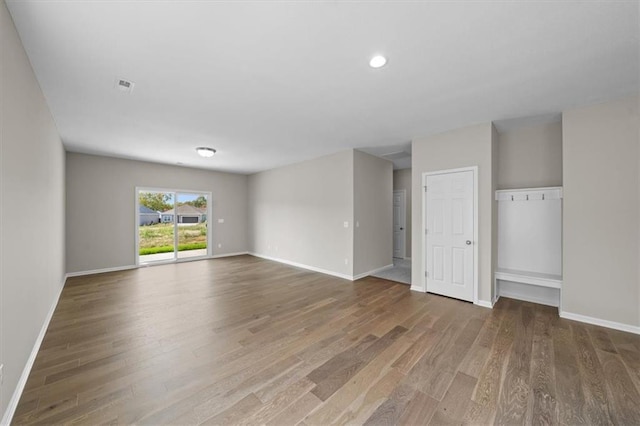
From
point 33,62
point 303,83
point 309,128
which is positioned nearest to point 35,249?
point 33,62

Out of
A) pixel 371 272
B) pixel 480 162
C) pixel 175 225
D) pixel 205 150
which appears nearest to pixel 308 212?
pixel 371 272

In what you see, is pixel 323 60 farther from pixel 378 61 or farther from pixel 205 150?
pixel 205 150

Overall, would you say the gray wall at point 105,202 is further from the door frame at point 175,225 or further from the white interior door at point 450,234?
the white interior door at point 450,234

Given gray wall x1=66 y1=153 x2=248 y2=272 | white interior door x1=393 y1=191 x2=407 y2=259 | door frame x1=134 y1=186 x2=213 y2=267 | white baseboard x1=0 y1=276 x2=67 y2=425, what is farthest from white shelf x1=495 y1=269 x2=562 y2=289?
gray wall x1=66 y1=153 x2=248 y2=272

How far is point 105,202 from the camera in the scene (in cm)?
586

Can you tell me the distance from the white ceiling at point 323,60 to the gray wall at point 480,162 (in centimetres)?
25

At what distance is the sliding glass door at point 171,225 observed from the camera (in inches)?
257

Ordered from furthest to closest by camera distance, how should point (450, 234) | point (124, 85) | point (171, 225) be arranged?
point (171, 225) → point (450, 234) → point (124, 85)

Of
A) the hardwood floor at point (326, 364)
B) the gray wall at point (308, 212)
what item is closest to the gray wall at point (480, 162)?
the hardwood floor at point (326, 364)

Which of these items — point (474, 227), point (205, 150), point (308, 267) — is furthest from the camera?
point (308, 267)

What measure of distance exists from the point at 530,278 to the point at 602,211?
1.18 meters

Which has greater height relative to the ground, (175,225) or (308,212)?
(308,212)

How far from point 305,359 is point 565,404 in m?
2.00

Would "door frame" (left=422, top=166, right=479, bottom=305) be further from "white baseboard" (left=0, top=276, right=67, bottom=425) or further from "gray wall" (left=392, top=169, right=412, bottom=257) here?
"white baseboard" (left=0, top=276, right=67, bottom=425)
